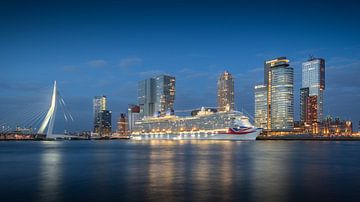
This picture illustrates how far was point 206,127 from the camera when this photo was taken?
527 feet

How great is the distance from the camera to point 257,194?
2330 centimetres

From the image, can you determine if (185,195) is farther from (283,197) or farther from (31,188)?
(31,188)

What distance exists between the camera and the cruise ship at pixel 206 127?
145750mm

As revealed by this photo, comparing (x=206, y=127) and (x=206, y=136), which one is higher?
(x=206, y=127)

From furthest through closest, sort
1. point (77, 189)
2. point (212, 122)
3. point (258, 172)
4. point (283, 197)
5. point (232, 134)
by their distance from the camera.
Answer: point (212, 122) < point (232, 134) < point (258, 172) < point (77, 189) < point (283, 197)

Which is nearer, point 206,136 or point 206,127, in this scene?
point 206,127

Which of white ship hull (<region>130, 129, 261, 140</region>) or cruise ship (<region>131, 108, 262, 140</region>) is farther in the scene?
white ship hull (<region>130, 129, 261, 140</region>)

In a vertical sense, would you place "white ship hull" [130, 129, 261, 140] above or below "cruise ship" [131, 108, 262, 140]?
below

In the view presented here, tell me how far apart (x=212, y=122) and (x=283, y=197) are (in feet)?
446

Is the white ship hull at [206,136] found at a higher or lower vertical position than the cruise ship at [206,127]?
lower

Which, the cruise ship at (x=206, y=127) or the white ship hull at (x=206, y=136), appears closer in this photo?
the cruise ship at (x=206, y=127)

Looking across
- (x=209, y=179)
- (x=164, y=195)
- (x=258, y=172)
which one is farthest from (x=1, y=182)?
(x=258, y=172)

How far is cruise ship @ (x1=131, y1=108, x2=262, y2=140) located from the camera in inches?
5738

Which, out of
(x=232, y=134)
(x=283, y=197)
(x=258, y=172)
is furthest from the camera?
(x=232, y=134)
